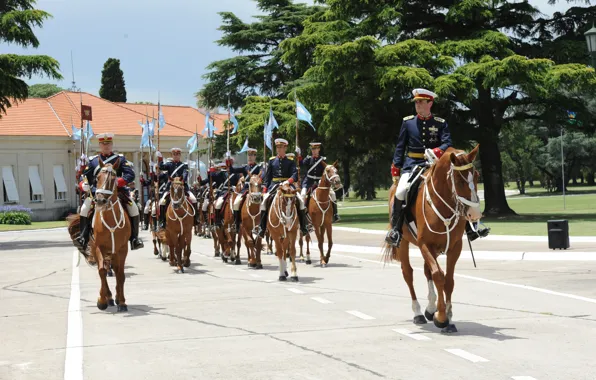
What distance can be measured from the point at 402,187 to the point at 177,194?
975cm

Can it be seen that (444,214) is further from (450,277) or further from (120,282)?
(120,282)

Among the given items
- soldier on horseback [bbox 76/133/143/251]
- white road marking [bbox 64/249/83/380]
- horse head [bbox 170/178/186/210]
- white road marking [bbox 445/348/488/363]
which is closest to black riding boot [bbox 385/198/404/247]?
white road marking [bbox 445/348/488/363]

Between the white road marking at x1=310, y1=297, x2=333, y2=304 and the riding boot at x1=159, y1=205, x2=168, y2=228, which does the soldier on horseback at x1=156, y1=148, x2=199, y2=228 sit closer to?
the riding boot at x1=159, y1=205, x2=168, y2=228

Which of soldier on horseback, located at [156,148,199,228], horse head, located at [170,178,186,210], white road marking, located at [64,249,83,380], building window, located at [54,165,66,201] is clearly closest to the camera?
white road marking, located at [64,249,83,380]

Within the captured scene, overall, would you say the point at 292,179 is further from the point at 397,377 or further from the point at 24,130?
the point at 24,130

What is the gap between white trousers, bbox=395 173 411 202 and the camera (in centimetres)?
1075

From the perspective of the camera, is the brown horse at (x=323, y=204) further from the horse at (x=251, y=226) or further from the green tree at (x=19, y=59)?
the green tree at (x=19, y=59)

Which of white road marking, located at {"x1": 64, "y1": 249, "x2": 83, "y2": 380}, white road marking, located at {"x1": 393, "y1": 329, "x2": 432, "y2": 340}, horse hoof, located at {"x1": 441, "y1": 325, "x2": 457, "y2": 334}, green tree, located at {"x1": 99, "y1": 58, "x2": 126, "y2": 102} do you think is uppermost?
green tree, located at {"x1": 99, "y1": 58, "x2": 126, "y2": 102}

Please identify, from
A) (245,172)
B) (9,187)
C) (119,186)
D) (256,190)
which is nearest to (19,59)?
(245,172)

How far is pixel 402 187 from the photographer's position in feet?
35.3

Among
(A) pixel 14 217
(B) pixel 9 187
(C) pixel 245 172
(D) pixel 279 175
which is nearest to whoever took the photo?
(D) pixel 279 175

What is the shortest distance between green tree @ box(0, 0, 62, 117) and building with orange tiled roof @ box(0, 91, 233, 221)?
2695 centimetres

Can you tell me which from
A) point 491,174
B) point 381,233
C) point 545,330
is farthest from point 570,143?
point 545,330

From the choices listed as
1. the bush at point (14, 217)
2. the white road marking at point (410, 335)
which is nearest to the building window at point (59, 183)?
the bush at point (14, 217)
